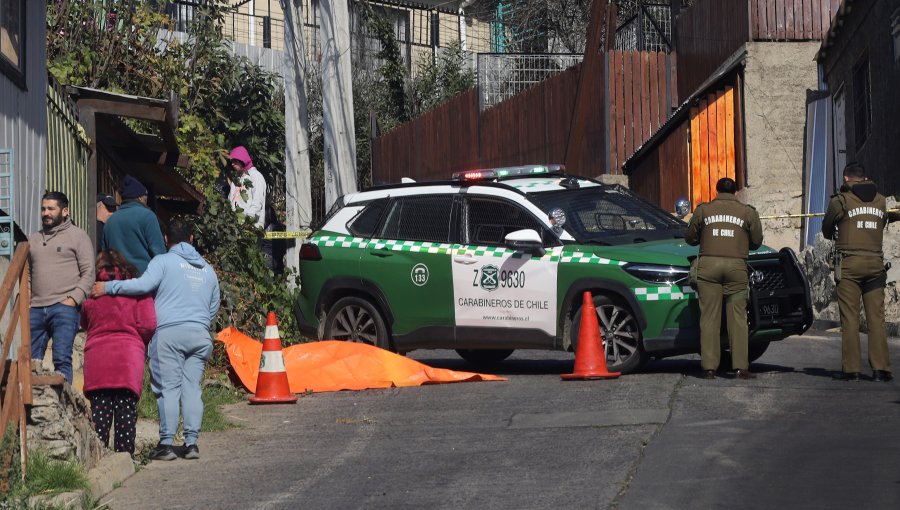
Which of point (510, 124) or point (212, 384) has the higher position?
point (510, 124)

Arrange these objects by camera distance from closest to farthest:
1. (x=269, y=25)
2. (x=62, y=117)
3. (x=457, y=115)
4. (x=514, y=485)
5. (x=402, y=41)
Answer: (x=514, y=485), (x=62, y=117), (x=457, y=115), (x=269, y=25), (x=402, y=41)

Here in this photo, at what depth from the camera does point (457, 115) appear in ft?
109

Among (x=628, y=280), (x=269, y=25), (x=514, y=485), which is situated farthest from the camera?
(x=269, y=25)

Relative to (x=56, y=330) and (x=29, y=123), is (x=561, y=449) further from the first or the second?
(x=29, y=123)

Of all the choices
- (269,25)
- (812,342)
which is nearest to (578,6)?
(269,25)

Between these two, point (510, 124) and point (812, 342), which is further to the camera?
point (510, 124)

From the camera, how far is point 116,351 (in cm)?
941

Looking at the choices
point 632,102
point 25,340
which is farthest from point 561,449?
point 632,102

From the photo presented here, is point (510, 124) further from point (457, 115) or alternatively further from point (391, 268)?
point (391, 268)

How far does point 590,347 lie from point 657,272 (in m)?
0.85

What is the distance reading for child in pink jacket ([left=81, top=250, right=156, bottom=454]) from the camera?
9.40 m

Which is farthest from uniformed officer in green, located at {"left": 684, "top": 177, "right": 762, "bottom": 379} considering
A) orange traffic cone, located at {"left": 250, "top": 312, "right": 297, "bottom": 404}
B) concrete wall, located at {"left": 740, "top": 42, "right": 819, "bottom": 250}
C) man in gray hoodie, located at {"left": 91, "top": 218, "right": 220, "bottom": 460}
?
concrete wall, located at {"left": 740, "top": 42, "right": 819, "bottom": 250}

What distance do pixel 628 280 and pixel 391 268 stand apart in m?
2.49

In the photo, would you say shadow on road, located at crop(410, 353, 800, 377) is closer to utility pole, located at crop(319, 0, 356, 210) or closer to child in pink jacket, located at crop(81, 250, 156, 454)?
utility pole, located at crop(319, 0, 356, 210)
